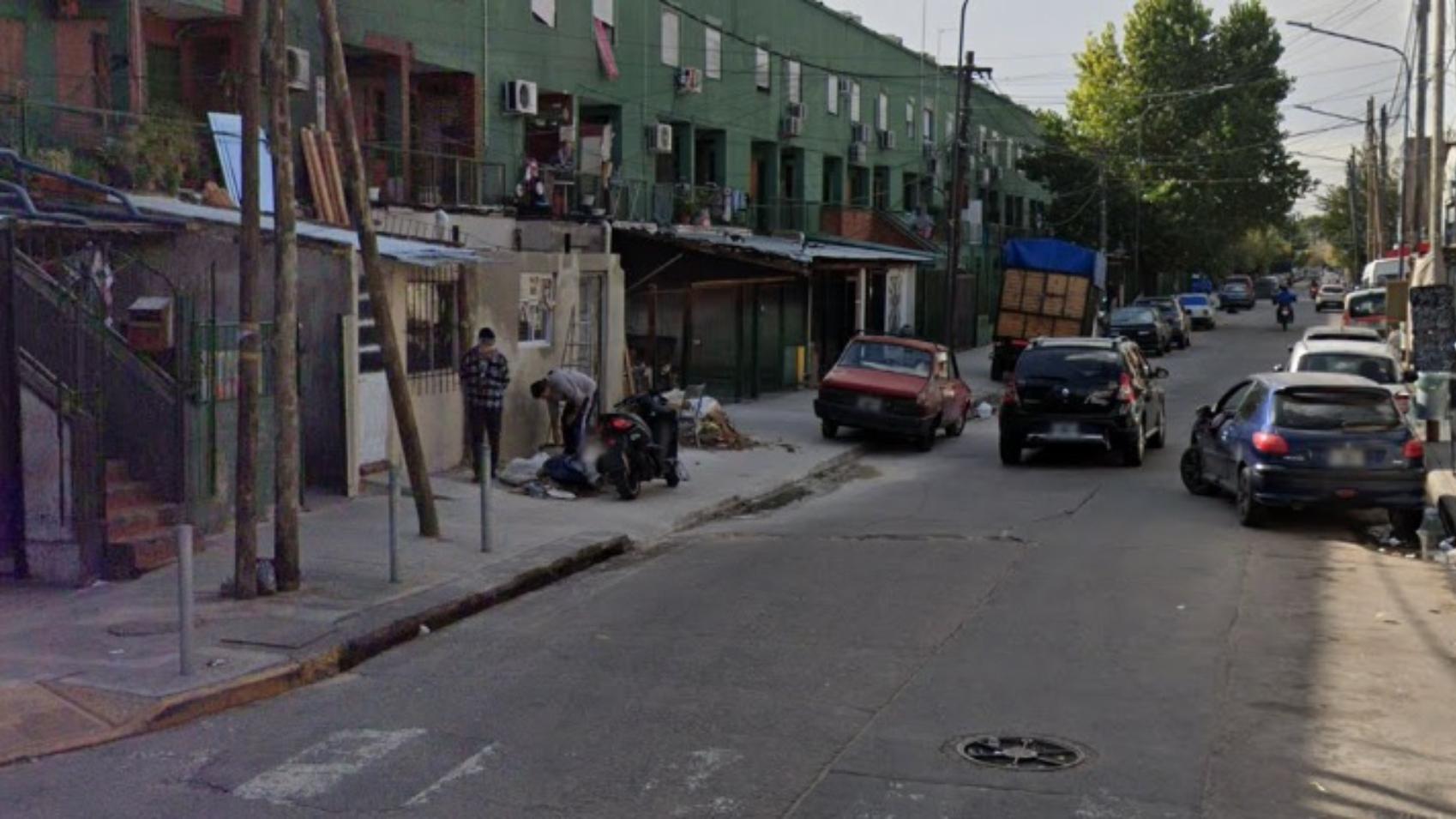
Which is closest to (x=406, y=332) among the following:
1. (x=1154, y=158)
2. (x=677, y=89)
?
(x=677, y=89)

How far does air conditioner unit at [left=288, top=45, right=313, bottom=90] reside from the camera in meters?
20.9

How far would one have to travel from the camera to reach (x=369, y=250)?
1255 centimetres

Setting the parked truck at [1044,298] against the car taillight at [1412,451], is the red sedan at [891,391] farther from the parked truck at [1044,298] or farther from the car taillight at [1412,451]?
the parked truck at [1044,298]

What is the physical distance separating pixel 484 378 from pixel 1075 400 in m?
7.79

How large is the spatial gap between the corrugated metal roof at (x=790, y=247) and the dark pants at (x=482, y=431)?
24.2 feet

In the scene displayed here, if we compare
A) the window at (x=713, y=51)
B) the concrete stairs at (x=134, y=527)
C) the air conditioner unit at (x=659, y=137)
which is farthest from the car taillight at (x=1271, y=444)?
the window at (x=713, y=51)

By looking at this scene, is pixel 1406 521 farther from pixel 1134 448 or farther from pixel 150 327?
pixel 150 327

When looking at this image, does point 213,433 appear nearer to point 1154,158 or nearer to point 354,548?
point 354,548

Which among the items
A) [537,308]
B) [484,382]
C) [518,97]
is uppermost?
[518,97]

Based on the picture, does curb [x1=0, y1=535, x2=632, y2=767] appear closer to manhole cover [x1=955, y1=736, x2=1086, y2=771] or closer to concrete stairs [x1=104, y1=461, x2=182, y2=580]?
concrete stairs [x1=104, y1=461, x2=182, y2=580]

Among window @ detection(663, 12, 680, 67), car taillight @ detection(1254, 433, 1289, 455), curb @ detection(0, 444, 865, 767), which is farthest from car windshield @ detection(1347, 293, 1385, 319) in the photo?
curb @ detection(0, 444, 865, 767)

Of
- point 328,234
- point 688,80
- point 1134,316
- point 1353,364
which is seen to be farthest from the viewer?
point 1134,316

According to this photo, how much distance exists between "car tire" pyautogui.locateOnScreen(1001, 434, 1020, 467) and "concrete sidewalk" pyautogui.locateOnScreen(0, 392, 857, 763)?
500 cm

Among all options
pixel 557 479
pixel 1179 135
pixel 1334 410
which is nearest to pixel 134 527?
pixel 557 479
